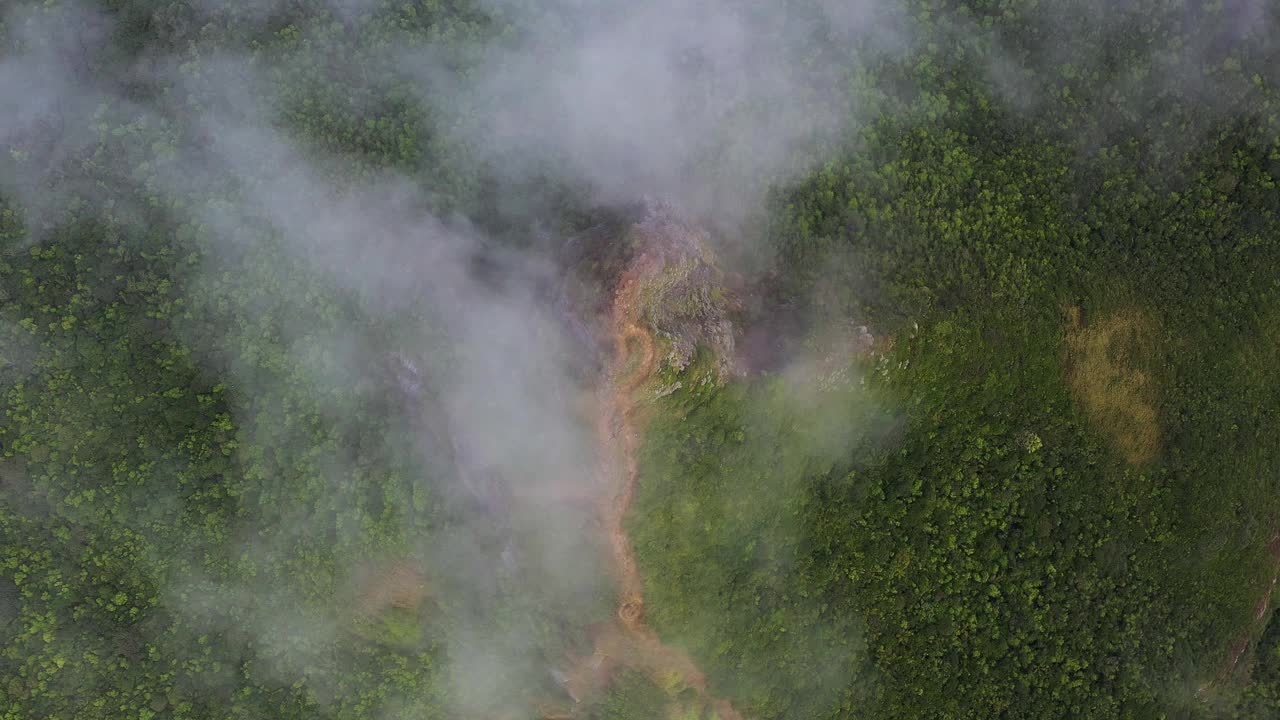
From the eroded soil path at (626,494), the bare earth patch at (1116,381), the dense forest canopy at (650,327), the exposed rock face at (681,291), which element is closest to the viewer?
the eroded soil path at (626,494)

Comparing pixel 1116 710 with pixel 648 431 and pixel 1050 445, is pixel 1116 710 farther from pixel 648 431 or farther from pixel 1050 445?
pixel 648 431

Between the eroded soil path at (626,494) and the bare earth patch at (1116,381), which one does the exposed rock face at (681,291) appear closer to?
the eroded soil path at (626,494)

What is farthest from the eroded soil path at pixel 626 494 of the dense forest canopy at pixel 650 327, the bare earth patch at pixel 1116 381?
the bare earth patch at pixel 1116 381

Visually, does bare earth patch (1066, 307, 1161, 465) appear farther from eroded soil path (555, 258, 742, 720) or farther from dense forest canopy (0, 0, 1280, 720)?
eroded soil path (555, 258, 742, 720)

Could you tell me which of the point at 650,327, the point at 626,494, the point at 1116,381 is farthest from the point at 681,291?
the point at 1116,381

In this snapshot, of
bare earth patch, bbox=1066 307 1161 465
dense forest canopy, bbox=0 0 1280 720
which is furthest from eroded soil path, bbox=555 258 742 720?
bare earth patch, bbox=1066 307 1161 465
